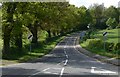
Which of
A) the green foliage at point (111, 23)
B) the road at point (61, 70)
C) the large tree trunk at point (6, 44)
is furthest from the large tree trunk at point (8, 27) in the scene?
the green foliage at point (111, 23)

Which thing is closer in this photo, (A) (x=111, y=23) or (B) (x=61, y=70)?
(B) (x=61, y=70)

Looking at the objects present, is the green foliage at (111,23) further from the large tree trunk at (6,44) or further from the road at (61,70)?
the road at (61,70)

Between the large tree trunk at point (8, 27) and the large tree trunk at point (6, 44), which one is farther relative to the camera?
the large tree trunk at point (6, 44)

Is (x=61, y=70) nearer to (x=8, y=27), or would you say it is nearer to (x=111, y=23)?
(x=8, y=27)

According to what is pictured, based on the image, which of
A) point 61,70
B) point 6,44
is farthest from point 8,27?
point 61,70

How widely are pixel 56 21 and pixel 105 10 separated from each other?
117 metres

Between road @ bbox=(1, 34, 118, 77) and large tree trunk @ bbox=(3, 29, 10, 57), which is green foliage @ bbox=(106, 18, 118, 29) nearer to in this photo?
large tree trunk @ bbox=(3, 29, 10, 57)

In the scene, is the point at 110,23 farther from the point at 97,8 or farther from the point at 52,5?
the point at 52,5

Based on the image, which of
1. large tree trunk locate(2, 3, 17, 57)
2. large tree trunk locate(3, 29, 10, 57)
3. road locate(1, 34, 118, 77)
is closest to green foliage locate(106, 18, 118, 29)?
large tree trunk locate(3, 29, 10, 57)

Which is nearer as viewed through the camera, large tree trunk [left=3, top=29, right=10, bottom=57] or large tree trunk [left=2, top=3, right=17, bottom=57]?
large tree trunk [left=2, top=3, right=17, bottom=57]

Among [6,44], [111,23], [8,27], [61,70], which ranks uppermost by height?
[8,27]

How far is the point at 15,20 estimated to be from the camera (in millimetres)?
42656

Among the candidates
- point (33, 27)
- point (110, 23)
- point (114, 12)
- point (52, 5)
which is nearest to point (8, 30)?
point (52, 5)

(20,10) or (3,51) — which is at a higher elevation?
(20,10)
